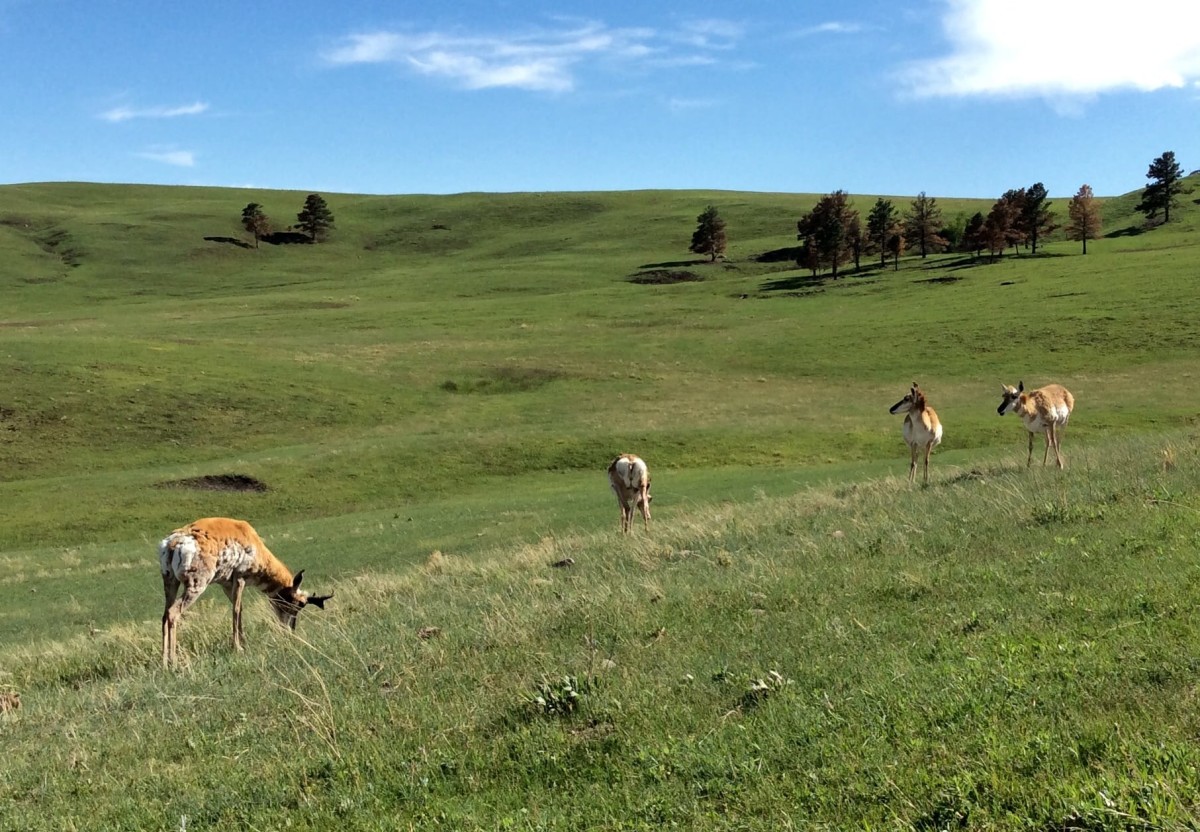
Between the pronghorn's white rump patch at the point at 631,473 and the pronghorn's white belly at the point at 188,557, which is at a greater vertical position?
the pronghorn's white belly at the point at 188,557

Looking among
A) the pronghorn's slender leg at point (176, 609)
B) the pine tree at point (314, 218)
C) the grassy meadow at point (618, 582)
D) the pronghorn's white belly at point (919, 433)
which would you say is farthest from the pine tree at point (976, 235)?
the pine tree at point (314, 218)

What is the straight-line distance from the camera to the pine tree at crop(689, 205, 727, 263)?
110125 mm

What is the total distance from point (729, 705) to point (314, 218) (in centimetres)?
14624

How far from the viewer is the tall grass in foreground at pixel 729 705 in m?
4.41

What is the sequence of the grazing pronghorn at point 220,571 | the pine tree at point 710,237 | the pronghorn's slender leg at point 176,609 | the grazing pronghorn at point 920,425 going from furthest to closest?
1. the pine tree at point 710,237
2. the grazing pronghorn at point 920,425
3. the grazing pronghorn at point 220,571
4. the pronghorn's slender leg at point 176,609

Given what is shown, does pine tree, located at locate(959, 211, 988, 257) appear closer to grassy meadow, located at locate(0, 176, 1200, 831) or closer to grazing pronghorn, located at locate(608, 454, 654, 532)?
grassy meadow, located at locate(0, 176, 1200, 831)

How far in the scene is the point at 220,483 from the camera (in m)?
32.0

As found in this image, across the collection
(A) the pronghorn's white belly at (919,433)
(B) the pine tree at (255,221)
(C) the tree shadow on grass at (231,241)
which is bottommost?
(A) the pronghorn's white belly at (919,433)

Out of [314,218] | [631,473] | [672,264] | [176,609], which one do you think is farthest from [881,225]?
[176,609]

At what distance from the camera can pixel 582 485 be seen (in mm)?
31094

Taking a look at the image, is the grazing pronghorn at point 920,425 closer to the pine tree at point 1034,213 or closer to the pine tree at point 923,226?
the pine tree at point 1034,213

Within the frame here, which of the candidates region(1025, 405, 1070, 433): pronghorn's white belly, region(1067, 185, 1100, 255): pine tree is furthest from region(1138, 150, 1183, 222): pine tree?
region(1025, 405, 1070, 433): pronghorn's white belly

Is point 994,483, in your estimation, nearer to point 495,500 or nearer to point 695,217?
point 495,500

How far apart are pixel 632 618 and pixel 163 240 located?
140 m
